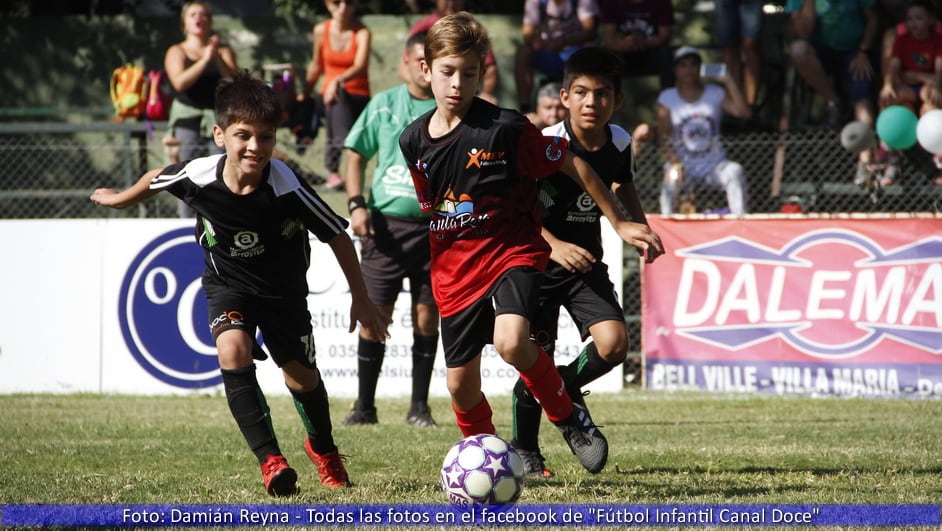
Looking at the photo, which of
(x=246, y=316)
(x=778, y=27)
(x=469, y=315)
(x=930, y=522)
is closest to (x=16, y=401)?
(x=246, y=316)

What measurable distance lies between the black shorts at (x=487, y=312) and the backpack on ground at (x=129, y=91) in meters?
7.70

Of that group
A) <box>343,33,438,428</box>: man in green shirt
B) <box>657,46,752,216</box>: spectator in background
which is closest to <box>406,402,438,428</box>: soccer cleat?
<box>343,33,438,428</box>: man in green shirt

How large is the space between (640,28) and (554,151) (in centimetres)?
715

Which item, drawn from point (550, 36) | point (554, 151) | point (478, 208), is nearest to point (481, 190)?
point (478, 208)

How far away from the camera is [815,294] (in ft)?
31.8

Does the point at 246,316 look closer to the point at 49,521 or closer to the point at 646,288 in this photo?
the point at 49,521

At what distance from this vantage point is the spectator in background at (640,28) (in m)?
11.8

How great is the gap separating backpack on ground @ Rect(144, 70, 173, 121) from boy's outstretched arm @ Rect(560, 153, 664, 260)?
7437 millimetres

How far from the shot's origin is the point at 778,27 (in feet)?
41.5

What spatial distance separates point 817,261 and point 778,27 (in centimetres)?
388

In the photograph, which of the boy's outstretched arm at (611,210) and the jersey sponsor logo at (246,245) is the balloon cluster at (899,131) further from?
the jersey sponsor logo at (246,245)

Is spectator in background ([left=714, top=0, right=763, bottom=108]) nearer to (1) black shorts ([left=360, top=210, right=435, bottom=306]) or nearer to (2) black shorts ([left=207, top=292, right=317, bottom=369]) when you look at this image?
(1) black shorts ([left=360, top=210, right=435, bottom=306])

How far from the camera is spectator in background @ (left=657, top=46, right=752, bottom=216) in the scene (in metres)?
10.7

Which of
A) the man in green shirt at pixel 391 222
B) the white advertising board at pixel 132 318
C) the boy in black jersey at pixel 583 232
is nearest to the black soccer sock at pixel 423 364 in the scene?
the man in green shirt at pixel 391 222
